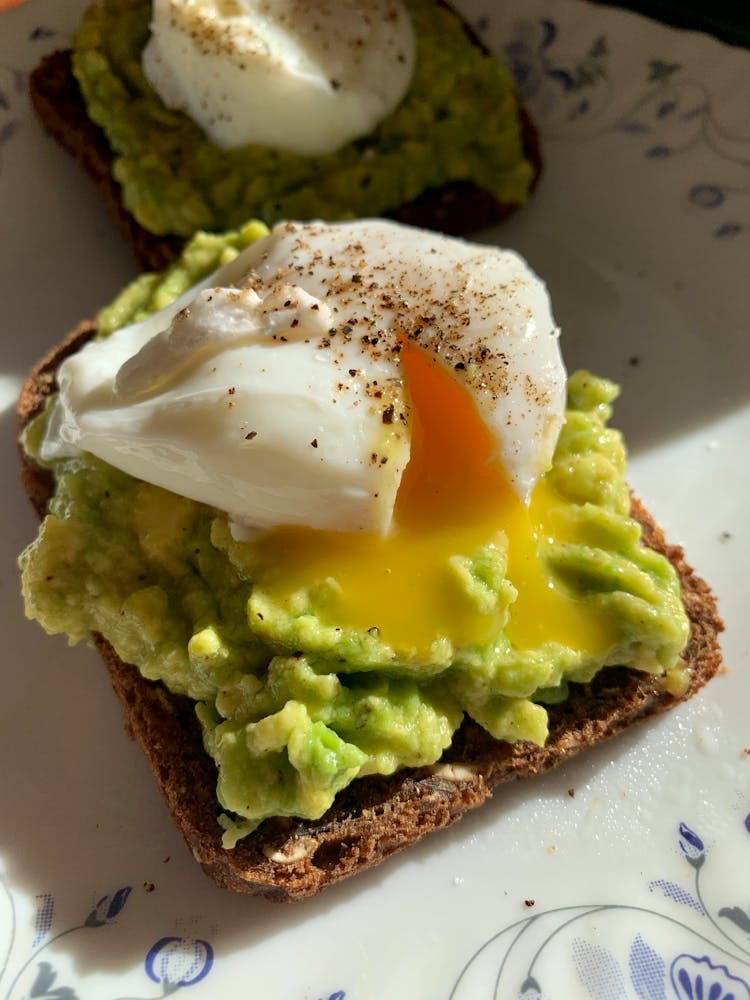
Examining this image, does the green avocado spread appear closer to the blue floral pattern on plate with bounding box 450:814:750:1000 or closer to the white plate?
the white plate

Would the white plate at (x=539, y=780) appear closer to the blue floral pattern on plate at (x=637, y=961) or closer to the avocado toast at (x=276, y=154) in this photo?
the blue floral pattern on plate at (x=637, y=961)

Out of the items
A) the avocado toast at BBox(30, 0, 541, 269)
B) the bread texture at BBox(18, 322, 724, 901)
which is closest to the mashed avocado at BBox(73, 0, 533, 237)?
the avocado toast at BBox(30, 0, 541, 269)

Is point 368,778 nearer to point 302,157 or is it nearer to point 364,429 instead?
point 364,429

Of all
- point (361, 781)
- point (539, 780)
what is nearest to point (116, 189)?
point (361, 781)

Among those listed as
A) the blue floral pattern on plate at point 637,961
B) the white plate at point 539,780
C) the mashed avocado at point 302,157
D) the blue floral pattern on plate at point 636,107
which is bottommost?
the blue floral pattern on plate at point 637,961

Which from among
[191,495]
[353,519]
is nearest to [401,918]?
[353,519]

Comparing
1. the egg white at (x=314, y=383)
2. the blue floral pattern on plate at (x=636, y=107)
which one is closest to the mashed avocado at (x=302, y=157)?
the blue floral pattern on plate at (x=636, y=107)
